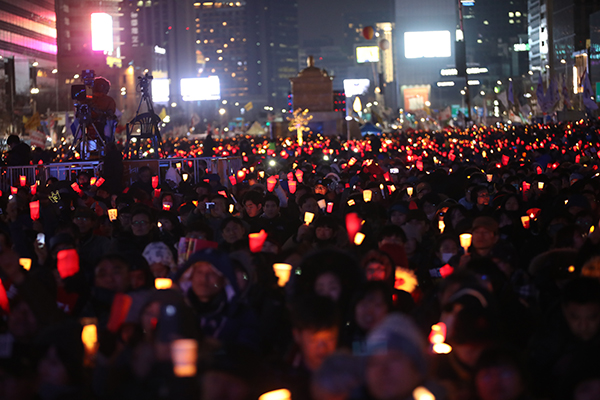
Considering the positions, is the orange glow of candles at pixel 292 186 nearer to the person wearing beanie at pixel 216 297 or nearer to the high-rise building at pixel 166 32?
the person wearing beanie at pixel 216 297

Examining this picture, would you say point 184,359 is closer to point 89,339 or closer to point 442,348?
point 89,339

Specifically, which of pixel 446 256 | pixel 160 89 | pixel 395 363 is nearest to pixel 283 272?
pixel 446 256

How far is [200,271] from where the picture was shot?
5.39m

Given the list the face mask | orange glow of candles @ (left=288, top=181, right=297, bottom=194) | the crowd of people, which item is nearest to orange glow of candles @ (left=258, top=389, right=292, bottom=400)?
the crowd of people

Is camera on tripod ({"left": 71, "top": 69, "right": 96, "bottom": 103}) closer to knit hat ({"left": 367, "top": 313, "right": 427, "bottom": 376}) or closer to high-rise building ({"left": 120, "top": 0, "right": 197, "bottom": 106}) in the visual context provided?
knit hat ({"left": 367, "top": 313, "right": 427, "bottom": 376})

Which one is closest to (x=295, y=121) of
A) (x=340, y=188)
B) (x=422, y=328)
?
(x=340, y=188)

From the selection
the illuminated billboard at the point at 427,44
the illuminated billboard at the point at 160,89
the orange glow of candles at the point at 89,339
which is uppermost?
the illuminated billboard at the point at 427,44

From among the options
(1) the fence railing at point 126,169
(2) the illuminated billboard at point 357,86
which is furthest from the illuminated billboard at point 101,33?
(1) the fence railing at point 126,169

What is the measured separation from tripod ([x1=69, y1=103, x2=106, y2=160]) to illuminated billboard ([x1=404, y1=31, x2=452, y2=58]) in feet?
366

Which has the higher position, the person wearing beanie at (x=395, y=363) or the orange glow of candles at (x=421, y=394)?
the person wearing beanie at (x=395, y=363)

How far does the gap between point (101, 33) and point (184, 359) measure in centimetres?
12652

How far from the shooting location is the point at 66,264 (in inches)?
258

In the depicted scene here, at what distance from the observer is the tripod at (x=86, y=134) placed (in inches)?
837

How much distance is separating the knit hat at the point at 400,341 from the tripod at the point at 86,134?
18.3m
